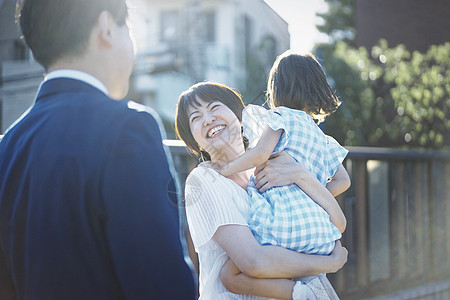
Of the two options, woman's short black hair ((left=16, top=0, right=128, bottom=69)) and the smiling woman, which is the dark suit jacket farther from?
the smiling woman

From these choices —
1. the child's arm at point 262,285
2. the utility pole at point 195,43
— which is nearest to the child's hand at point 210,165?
the child's arm at point 262,285

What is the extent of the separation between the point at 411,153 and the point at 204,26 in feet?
30.0

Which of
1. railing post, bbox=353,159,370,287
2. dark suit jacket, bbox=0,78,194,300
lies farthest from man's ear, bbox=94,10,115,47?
railing post, bbox=353,159,370,287

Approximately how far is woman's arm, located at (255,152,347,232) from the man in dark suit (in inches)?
29.3

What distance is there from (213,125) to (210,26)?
12.9 meters

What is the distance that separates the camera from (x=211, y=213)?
1607mm

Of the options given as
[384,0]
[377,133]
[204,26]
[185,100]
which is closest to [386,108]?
[377,133]

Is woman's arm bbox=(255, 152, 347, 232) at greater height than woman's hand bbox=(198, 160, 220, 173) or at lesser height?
lesser

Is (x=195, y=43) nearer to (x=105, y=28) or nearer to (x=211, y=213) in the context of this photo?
(x=211, y=213)

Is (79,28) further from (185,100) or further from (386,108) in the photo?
(386,108)

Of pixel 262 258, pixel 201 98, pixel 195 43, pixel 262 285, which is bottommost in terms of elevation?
pixel 262 285

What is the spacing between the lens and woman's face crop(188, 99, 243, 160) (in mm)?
1808

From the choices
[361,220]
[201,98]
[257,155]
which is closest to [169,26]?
[361,220]

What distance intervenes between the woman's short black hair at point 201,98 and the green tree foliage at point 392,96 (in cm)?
494
